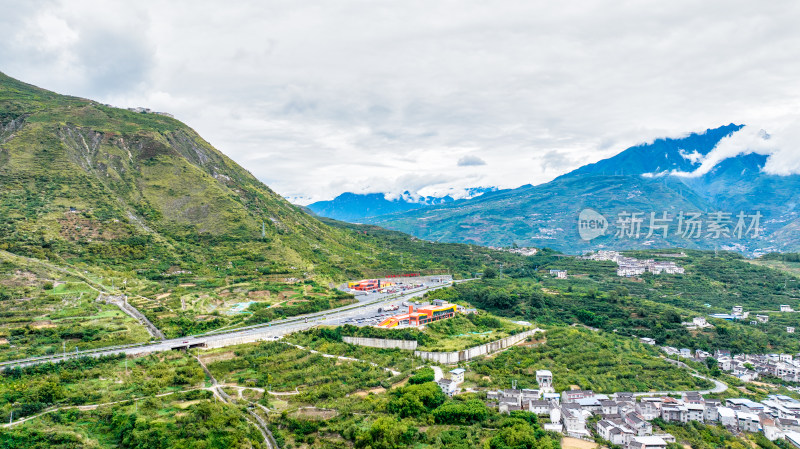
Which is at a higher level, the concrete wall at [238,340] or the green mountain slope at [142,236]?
the green mountain slope at [142,236]

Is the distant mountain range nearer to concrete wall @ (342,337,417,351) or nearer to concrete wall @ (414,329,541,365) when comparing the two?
concrete wall @ (414,329,541,365)

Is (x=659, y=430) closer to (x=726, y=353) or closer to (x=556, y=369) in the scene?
(x=556, y=369)

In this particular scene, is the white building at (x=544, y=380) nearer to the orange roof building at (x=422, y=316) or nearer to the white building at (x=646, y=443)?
the white building at (x=646, y=443)

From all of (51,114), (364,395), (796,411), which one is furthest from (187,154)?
(796,411)

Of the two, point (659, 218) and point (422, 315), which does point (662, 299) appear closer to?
point (422, 315)

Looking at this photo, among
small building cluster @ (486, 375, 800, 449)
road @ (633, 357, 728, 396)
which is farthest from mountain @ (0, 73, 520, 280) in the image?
road @ (633, 357, 728, 396)

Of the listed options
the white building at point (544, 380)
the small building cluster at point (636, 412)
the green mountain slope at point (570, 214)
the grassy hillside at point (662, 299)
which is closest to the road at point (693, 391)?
the small building cluster at point (636, 412)

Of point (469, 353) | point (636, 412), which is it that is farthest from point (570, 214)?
point (636, 412)
